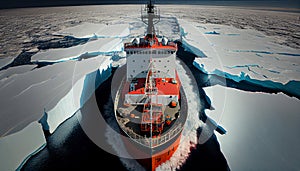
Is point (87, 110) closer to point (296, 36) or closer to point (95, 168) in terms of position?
point (95, 168)

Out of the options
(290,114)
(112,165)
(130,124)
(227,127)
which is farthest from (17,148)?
(290,114)

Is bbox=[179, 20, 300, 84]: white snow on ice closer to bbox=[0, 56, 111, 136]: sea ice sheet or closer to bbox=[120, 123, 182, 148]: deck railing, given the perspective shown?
bbox=[120, 123, 182, 148]: deck railing

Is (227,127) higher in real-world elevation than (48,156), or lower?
higher

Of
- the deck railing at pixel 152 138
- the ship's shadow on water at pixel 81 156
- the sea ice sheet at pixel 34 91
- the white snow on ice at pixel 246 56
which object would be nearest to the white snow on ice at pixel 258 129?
the ship's shadow on water at pixel 81 156

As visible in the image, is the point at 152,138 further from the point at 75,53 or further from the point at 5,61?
the point at 5,61

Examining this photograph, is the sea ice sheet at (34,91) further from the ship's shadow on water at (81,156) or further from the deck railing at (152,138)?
the deck railing at (152,138)
